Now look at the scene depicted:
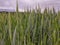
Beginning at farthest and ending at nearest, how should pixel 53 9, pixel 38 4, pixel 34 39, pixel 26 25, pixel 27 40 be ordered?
pixel 53 9 < pixel 38 4 < pixel 26 25 < pixel 34 39 < pixel 27 40

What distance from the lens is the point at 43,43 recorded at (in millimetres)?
804

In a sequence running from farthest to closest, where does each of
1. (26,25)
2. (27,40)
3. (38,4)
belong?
(38,4) < (26,25) < (27,40)

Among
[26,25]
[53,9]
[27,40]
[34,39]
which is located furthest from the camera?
[53,9]

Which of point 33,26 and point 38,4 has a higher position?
point 38,4

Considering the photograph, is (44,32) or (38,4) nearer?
(44,32)

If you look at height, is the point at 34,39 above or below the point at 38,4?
below

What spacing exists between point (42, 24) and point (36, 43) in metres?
0.20

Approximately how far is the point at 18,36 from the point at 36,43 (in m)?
0.10

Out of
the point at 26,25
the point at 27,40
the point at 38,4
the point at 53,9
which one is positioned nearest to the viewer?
the point at 27,40

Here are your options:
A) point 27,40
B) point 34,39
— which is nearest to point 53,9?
point 34,39

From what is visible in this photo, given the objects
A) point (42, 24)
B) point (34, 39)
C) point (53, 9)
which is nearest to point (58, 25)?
→ point (42, 24)

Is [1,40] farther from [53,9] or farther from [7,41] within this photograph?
[53,9]

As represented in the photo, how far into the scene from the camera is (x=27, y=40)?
774 mm

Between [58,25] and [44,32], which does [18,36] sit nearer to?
[44,32]
